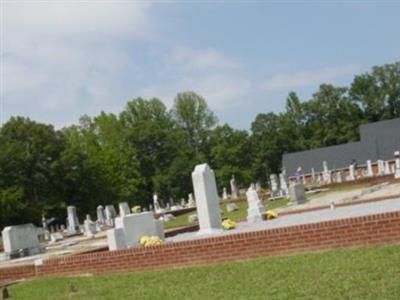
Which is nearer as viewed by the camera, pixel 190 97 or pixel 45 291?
pixel 45 291

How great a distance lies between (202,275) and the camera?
9938mm

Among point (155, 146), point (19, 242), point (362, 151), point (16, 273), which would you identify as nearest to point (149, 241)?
point (16, 273)

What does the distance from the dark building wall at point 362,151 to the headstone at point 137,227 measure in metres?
A: 57.0

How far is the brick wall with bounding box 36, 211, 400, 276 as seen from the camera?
977 centimetres

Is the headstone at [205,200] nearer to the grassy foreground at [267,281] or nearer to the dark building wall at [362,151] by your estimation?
the grassy foreground at [267,281]

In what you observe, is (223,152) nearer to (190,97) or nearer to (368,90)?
(190,97)

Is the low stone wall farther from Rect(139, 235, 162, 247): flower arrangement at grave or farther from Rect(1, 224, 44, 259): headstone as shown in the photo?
Rect(1, 224, 44, 259): headstone

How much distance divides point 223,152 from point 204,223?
68303 millimetres

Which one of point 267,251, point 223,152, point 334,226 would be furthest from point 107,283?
point 223,152

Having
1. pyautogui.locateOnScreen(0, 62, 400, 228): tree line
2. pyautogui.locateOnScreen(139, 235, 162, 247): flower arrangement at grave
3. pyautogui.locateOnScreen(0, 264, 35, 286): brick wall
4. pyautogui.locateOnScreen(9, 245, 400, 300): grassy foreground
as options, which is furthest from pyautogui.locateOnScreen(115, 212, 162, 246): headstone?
pyautogui.locateOnScreen(0, 62, 400, 228): tree line

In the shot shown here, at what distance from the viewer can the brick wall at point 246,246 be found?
32.1 feet

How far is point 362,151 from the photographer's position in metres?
73.3

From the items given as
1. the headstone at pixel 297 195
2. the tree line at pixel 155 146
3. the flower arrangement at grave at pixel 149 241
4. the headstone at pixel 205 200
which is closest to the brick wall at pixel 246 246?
the flower arrangement at grave at pixel 149 241

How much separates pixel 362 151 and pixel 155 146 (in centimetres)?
2731
